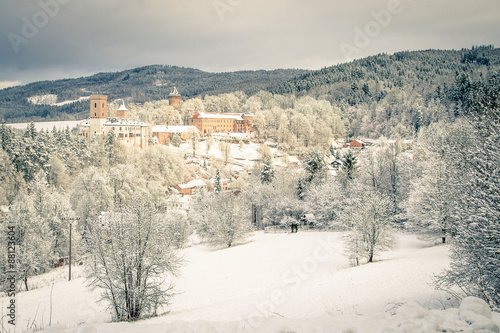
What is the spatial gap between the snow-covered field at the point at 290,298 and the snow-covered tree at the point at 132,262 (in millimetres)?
961

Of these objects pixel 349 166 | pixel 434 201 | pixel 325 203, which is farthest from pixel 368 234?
pixel 349 166

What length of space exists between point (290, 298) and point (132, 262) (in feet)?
24.7

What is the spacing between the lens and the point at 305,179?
50.2 meters

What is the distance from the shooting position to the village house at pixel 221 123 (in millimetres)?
124000

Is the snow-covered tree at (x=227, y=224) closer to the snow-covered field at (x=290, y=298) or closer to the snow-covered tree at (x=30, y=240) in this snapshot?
the snow-covered field at (x=290, y=298)

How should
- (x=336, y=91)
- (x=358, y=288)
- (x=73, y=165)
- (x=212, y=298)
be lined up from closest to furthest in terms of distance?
(x=358, y=288), (x=212, y=298), (x=73, y=165), (x=336, y=91)

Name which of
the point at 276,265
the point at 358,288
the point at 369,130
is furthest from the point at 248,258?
the point at 369,130

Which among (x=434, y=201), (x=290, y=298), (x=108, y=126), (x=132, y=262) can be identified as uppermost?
(x=108, y=126)

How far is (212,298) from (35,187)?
27.5 metres

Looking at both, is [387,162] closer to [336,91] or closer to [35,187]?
[35,187]

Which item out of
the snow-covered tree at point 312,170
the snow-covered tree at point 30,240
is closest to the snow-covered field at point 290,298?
the snow-covered tree at point 30,240

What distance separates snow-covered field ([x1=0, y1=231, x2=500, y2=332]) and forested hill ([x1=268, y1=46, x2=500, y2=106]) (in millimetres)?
140207

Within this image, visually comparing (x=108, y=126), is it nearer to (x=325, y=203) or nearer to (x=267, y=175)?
(x=267, y=175)

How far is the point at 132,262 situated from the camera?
15.1m
